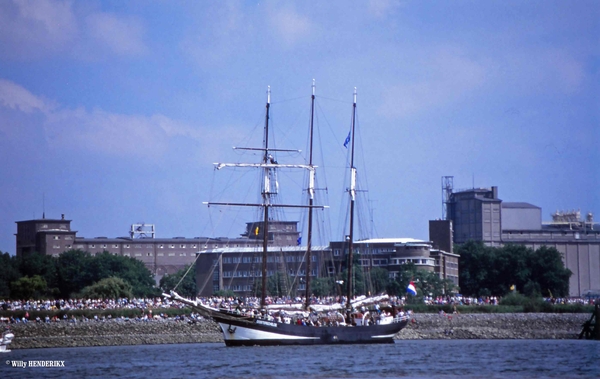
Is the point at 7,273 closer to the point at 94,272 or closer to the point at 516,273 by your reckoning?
the point at 94,272

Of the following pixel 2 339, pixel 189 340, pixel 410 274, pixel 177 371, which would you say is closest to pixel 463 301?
pixel 410 274


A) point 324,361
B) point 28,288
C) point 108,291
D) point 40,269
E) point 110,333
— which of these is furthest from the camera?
point 40,269

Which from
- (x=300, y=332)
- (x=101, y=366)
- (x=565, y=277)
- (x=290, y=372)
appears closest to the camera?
(x=290, y=372)

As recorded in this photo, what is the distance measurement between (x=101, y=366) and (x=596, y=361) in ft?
97.0

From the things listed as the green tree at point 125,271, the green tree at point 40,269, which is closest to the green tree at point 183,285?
the green tree at point 125,271

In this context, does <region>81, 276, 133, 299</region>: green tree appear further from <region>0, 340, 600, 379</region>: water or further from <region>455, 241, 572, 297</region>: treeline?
<region>455, 241, 572, 297</region>: treeline

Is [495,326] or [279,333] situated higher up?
[279,333]

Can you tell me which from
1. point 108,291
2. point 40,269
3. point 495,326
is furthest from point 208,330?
point 40,269

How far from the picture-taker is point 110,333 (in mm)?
92812

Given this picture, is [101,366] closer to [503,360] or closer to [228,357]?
[228,357]

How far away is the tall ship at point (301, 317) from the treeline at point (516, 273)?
7006 cm

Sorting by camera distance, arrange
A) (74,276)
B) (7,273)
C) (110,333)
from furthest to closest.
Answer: (74,276), (7,273), (110,333)

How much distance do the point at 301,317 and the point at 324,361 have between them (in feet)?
73.8

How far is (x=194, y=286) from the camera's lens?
186125mm
